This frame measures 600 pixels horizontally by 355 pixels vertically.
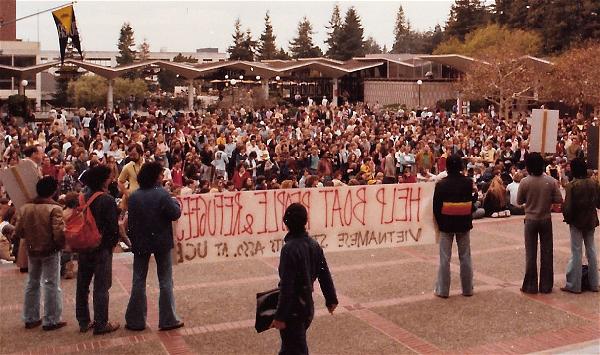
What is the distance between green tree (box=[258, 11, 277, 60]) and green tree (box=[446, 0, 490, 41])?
27752mm

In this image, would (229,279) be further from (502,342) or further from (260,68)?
(260,68)

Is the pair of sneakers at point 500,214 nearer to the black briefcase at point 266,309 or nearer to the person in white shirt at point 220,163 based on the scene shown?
the person in white shirt at point 220,163

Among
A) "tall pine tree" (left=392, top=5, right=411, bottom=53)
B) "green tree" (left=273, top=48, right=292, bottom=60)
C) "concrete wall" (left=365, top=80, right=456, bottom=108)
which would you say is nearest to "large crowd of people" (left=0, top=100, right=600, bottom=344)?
"concrete wall" (left=365, top=80, right=456, bottom=108)

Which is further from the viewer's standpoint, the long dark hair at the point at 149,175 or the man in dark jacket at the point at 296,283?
the long dark hair at the point at 149,175

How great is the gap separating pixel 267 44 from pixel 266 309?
328 feet

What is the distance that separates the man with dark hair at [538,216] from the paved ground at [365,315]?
0.73 ft

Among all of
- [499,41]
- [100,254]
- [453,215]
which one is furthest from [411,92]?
[100,254]

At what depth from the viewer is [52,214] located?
6.95 metres

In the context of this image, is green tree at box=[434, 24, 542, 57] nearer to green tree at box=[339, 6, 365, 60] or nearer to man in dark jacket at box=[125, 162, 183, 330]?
green tree at box=[339, 6, 365, 60]

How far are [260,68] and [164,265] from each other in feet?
143

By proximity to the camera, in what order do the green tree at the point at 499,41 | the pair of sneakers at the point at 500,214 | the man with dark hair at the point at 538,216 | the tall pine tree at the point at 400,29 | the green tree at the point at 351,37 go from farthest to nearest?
the tall pine tree at the point at 400,29, the green tree at the point at 351,37, the green tree at the point at 499,41, the pair of sneakers at the point at 500,214, the man with dark hair at the point at 538,216

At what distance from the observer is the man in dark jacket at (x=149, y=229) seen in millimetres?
6781

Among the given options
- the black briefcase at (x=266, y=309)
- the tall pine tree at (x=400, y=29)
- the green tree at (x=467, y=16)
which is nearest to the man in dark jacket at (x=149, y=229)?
the black briefcase at (x=266, y=309)

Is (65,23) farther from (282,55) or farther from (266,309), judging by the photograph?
(282,55)
